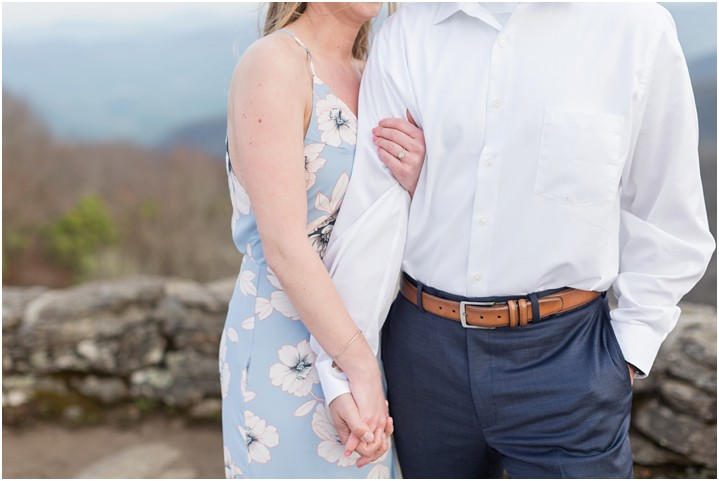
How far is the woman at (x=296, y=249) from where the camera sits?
1.39 meters

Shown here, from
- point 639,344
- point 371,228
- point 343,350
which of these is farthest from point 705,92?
point 343,350

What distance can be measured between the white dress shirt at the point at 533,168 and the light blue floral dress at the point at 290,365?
0.16 ft

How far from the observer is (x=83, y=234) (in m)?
6.54

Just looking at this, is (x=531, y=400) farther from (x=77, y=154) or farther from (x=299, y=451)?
(x=77, y=154)

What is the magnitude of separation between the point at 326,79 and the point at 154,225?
586 cm

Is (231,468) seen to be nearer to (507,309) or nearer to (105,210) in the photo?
(507,309)

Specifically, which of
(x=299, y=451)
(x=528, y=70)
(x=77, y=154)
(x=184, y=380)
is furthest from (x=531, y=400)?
(x=77, y=154)

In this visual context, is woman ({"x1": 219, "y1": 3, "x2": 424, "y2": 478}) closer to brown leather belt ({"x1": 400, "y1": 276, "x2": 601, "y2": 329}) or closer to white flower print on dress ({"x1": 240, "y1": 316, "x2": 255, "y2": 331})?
white flower print on dress ({"x1": 240, "y1": 316, "x2": 255, "y2": 331})

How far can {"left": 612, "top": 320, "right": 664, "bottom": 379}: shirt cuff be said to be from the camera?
1.47 meters

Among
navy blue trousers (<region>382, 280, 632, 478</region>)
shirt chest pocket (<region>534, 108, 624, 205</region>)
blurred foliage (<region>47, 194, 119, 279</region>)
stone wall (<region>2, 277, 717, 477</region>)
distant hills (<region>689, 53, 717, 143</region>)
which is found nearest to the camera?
shirt chest pocket (<region>534, 108, 624, 205</region>)

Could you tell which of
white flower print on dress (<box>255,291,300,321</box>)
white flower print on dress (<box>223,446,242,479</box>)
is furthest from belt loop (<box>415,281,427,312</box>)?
white flower print on dress (<box>223,446,242,479</box>)

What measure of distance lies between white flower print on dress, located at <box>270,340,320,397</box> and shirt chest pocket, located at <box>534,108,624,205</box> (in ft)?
1.91

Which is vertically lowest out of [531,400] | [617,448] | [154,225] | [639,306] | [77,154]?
[154,225]

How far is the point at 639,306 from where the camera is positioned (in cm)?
149
